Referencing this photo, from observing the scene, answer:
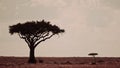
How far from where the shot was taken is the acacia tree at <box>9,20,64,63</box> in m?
58.9

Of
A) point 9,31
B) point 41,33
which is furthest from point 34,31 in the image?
point 9,31

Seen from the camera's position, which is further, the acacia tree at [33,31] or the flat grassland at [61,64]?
the acacia tree at [33,31]

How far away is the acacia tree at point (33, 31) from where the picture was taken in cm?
5894

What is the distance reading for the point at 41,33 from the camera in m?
59.5

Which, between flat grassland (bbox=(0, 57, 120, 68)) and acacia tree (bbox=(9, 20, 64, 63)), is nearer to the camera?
flat grassland (bbox=(0, 57, 120, 68))

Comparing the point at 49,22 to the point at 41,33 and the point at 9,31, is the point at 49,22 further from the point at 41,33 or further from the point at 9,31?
the point at 9,31

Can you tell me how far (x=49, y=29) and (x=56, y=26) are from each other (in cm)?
204

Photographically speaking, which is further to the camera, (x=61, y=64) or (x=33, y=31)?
(x=33, y=31)

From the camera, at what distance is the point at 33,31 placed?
58844 millimetres

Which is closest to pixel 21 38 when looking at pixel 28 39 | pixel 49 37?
pixel 28 39

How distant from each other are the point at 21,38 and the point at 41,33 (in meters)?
3.86

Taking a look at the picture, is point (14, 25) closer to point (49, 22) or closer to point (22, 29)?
point (22, 29)

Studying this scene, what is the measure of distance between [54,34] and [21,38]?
245 inches

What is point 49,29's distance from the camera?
5978 cm
